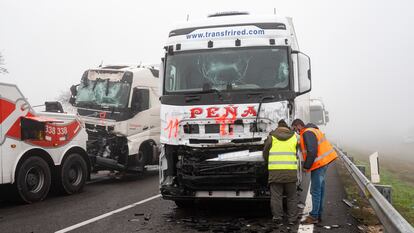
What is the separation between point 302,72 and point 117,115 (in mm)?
6428

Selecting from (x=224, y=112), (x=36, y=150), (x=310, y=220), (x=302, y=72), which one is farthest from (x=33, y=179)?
(x=302, y=72)

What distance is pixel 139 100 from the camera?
42.3 feet

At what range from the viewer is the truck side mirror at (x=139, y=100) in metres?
12.7

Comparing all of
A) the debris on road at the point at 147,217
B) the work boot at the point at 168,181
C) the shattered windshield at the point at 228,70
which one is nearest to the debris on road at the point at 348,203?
the shattered windshield at the point at 228,70

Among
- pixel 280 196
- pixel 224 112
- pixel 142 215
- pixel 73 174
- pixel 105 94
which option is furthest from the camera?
pixel 105 94

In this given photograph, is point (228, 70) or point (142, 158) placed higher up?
point (228, 70)

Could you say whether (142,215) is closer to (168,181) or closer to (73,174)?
(168,181)

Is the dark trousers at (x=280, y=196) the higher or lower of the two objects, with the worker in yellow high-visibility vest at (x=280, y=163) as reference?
lower

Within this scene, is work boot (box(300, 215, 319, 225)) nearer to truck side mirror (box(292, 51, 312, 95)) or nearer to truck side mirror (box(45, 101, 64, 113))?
truck side mirror (box(292, 51, 312, 95))

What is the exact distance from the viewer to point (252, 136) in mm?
7066

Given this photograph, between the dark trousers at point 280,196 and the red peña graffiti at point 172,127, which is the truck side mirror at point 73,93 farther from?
the dark trousers at point 280,196

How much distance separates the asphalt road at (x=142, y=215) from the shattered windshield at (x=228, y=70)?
220cm

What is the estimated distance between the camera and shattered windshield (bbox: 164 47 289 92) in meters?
7.42

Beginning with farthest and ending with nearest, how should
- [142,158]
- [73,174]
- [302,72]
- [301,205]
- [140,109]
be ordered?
[142,158], [140,109], [73,174], [301,205], [302,72]
